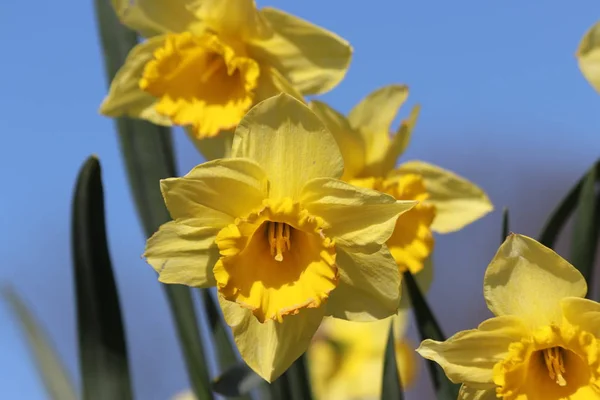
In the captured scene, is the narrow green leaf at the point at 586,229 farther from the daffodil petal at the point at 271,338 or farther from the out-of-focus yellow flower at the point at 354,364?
the out-of-focus yellow flower at the point at 354,364

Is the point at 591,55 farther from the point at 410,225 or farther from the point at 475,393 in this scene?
the point at 475,393

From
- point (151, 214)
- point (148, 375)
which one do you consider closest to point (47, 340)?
point (151, 214)

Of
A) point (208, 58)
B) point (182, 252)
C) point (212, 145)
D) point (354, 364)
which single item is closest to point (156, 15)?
point (208, 58)

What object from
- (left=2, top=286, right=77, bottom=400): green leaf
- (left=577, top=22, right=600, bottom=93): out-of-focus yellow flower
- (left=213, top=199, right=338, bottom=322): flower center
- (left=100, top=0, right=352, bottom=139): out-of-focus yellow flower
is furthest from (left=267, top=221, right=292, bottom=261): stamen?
(left=2, top=286, right=77, bottom=400): green leaf

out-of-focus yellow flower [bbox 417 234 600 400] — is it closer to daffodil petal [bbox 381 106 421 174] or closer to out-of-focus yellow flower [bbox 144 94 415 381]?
out-of-focus yellow flower [bbox 144 94 415 381]

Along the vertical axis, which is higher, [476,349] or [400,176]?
[400,176]

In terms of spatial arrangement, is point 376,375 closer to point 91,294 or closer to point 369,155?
point 369,155

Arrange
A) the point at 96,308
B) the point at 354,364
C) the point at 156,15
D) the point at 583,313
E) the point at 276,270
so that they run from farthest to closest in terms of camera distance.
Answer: the point at 354,364, the point at 156,15, the point at 96,308, the point at 276,270, the point at 583,313
